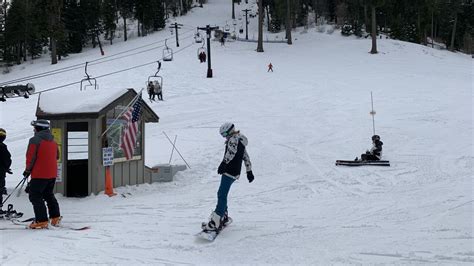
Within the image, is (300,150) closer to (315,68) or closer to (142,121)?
(142,121)

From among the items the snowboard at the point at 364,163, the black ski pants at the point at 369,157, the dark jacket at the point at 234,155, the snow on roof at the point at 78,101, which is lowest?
the snowboard at the point at 364,163

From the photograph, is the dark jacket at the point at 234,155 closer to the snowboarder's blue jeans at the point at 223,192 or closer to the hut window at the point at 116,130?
the snowboarder's blue jeans at the point at 223,192

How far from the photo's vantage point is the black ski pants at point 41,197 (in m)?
7.88

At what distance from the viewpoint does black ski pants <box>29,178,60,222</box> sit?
788 centimetres

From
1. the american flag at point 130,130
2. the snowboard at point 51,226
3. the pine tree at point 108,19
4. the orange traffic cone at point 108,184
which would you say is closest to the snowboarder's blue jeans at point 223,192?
the snowboard at point 51,226

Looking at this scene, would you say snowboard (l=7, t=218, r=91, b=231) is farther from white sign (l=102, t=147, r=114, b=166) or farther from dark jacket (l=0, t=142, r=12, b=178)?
white sign (l=102, t=147, r=114, b=166)

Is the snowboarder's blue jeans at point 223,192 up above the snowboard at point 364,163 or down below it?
above

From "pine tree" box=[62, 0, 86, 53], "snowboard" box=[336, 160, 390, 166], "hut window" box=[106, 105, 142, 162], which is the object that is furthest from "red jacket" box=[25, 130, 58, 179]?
"pine tree" box=[62, 0, 86, 53]

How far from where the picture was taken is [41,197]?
7992mm

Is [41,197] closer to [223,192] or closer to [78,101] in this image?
[223,192]

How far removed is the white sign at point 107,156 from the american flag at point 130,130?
2.13 feet

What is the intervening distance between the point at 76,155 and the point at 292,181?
5.38 meters

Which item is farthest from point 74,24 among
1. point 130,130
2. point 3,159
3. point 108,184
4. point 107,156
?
point 3,159

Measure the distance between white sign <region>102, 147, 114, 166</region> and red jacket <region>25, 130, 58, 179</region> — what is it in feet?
9.82
